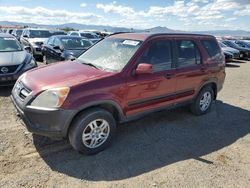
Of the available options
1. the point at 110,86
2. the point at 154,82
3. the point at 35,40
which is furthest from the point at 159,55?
the point at 35,40

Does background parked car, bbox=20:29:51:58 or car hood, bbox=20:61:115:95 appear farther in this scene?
background parked car, bbox=20:29:51:58

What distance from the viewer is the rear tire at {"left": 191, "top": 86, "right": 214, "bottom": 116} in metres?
5.81

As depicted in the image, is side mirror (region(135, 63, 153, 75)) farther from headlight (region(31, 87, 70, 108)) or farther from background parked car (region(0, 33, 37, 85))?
background parked car (region(0, 33, 37, 85))

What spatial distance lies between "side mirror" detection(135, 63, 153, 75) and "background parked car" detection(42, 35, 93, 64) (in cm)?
563

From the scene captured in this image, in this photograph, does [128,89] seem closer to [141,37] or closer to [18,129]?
[141,37]

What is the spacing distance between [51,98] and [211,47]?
3.97m

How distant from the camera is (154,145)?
4469 mm

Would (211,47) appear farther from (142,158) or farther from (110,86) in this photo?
(142,158)

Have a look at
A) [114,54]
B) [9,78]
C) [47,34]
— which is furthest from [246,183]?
[47,34]

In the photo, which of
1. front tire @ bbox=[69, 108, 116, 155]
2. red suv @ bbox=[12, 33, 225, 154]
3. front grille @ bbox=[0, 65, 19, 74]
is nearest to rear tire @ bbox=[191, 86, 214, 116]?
red suv @ bbox=[12, 33, 225, 154]

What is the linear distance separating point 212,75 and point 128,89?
2596mm

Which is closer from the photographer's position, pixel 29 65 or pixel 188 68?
pixel 188 68

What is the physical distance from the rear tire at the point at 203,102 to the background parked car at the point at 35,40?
963cm

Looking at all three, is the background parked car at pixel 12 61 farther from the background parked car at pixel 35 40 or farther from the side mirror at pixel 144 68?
the background parked car at pixel 35 40
